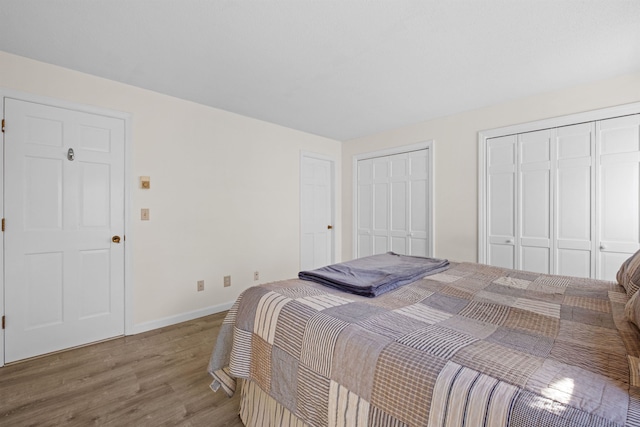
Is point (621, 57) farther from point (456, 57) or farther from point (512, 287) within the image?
point (512, 287)

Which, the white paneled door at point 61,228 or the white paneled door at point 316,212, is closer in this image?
the white paneled door at point 61,228

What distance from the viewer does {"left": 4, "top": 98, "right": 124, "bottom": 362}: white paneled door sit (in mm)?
2182

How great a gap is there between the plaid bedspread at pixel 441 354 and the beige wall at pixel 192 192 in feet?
5.69

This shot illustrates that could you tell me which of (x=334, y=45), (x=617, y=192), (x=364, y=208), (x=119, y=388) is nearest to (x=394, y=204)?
(x=364, y=208)

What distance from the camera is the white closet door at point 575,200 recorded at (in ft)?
8.70

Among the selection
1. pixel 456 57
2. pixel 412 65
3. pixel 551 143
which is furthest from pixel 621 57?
pixel 412 65

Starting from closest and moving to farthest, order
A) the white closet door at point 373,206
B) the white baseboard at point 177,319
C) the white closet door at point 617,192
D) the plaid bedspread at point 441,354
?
1. the plaid bedspread at point 441,354
2. the white closet door at point 617,192
3. the white baseboard at point 177,319
4. the white closet door at point 373,206

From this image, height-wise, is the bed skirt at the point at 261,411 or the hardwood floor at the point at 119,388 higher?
the bed skirt at the point at 261,411

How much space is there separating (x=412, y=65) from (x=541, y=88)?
1.46m

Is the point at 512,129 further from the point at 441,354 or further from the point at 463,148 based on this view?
the point at 441,354

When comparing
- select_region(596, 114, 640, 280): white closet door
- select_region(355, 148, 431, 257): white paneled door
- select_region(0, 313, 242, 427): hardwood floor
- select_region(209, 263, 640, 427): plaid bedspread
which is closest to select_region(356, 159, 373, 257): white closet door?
select_region(355, 148, 431, 257): white paneled door

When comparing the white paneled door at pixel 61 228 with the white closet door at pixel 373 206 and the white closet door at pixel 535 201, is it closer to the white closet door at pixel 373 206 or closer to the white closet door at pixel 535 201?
the white closet door at pixel 373 206

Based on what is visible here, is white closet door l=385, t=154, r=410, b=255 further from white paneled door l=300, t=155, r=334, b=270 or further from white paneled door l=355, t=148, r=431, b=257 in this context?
white paneled door l=300, t=155, r=334, b=270

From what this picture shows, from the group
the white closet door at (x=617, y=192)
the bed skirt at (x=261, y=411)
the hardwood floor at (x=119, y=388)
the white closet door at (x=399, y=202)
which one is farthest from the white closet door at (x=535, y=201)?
Answer: the hardwood floor at (x=119, y=388)
